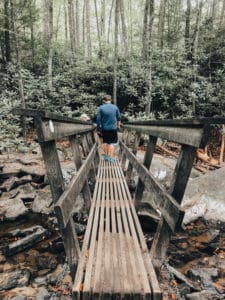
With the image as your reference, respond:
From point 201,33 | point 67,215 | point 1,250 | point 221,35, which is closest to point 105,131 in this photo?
point 1,250

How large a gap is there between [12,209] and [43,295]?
11.1 ft

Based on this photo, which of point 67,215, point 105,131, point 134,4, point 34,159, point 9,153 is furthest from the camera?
point 134,4

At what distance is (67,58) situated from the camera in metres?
20.2

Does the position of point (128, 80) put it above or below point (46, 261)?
above

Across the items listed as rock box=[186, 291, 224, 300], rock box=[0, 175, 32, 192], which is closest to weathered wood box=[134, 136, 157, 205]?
rock box=[186, 291, 224, 300]

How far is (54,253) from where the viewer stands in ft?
16.6

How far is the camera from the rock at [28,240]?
507 cm

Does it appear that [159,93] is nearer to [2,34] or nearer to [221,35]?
[221,35]

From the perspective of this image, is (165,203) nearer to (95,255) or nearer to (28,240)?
(95,255)

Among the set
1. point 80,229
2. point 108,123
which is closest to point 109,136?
point 108,123

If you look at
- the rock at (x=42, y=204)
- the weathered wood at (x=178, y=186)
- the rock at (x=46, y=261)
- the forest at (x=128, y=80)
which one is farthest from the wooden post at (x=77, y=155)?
the forest at (x=128, y=80)

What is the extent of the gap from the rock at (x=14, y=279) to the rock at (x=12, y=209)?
7.42 feet

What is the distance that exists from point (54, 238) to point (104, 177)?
1.68m

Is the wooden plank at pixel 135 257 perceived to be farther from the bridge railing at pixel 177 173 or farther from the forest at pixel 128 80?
the forest at pixel 128 80
